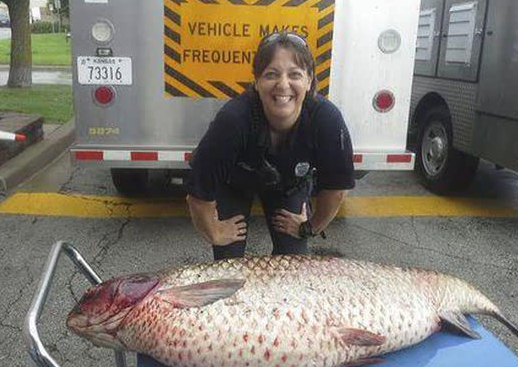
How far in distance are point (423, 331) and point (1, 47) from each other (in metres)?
26.6

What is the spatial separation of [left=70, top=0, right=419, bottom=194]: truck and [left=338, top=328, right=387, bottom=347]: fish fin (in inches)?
115

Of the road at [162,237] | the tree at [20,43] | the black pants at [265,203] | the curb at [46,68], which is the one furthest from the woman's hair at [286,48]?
the curb at [46,68]

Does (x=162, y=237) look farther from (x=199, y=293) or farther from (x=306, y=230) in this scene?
(x=199, y=293)

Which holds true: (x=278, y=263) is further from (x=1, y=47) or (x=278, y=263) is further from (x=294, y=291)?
(x=1, y=47)

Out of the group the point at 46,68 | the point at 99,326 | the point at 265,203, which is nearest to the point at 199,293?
the point at 99,326

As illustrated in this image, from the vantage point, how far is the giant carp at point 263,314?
169cm

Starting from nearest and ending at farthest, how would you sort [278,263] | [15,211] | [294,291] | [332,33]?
[294,291], [278,263], [332,33], [15,211]

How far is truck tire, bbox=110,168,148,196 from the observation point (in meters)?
5.67

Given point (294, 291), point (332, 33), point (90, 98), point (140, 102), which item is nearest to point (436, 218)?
point (332, 33)

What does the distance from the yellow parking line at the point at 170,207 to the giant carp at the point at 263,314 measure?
3.64 m

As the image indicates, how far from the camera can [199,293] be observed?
1.74 meters

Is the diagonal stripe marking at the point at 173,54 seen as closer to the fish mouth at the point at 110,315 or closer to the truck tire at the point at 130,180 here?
the truck tire at the point at 130,180

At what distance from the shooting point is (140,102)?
177 inches

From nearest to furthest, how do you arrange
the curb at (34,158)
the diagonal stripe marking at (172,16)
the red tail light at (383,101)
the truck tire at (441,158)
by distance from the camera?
1. the diagonal stripe marking at (172,16)
2. the red tail light at (383,101)
3. the curb at (34,158)
4. the truck tire at (441,158)
